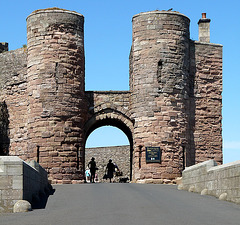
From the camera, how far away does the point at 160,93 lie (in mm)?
26609

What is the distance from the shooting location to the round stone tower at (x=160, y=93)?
26391 mm

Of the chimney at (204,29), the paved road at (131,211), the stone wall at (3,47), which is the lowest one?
the paved road at (131,211)

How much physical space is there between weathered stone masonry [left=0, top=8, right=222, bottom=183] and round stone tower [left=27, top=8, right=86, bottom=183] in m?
0.04

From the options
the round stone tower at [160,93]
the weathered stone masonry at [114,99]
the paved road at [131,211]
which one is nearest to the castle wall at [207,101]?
the weathered stone masonry at [114,99]

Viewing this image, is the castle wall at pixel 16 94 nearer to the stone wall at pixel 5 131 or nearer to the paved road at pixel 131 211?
the stone wall at pixel 5 131

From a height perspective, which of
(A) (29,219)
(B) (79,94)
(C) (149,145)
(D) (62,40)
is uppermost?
(D) (62,40)

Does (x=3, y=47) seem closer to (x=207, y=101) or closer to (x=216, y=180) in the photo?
(x=207, y=101)

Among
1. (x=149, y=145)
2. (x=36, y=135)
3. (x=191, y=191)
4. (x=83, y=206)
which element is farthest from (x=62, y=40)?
(x=83, y=206)

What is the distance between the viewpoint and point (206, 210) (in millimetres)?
13031

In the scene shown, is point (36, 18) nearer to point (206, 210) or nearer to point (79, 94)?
point (79, 94)

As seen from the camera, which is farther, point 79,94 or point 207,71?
point 207,71

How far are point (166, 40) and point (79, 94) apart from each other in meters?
4.61

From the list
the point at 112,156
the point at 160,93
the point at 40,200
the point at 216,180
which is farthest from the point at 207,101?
the point at 112,156

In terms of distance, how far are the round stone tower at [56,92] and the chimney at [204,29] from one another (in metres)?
6.42
